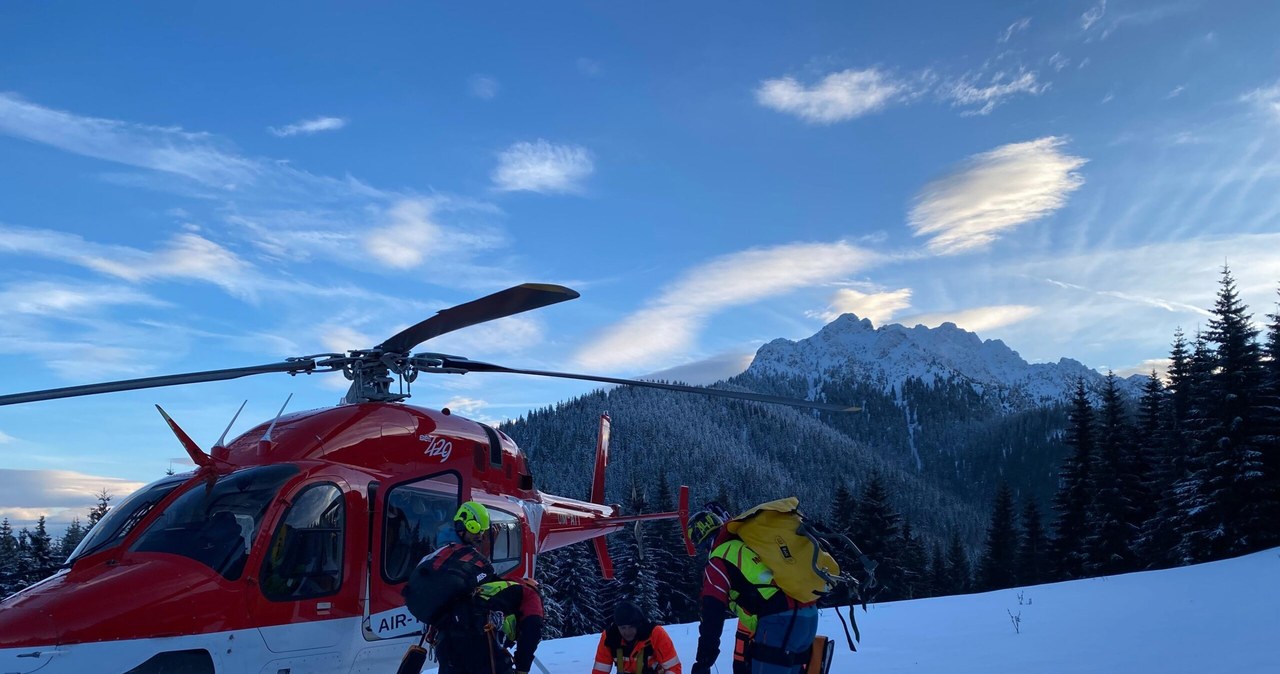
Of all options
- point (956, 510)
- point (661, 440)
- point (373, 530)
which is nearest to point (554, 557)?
point (373, 530)

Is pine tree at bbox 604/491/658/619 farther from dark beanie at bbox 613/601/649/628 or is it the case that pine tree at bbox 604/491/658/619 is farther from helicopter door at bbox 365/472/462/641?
dark beanie at bbox 613/601/649/628

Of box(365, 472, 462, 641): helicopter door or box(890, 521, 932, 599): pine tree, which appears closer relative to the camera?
box(365, 472, 462, 641): helicopter door

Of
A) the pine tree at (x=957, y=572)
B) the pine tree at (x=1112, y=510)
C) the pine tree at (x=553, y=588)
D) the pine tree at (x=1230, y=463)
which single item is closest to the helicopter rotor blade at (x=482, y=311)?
the pine tree at (x=1230, y=463)

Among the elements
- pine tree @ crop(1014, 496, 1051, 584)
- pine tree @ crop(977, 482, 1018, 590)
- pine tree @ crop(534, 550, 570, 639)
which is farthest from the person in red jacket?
pine tree @ crop(977, 482, 1018, 590)

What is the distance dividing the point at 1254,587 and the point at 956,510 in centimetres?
17993

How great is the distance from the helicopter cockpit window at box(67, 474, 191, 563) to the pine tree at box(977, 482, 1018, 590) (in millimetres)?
41371

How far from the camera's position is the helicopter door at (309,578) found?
6.64 meters

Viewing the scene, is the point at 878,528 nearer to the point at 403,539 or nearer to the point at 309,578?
the point at 403,539

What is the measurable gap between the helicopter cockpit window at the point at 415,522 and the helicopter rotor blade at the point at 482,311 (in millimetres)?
1505

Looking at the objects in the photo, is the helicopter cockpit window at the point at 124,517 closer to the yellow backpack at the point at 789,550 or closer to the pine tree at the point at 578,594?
the yellow backpack at the point at 789,550

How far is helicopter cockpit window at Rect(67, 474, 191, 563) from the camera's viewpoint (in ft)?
22.2

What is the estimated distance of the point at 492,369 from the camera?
9.34 metres

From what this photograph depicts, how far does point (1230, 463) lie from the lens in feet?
83.8

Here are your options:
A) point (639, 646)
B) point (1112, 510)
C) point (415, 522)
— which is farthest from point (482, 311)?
point (1112, 510)
